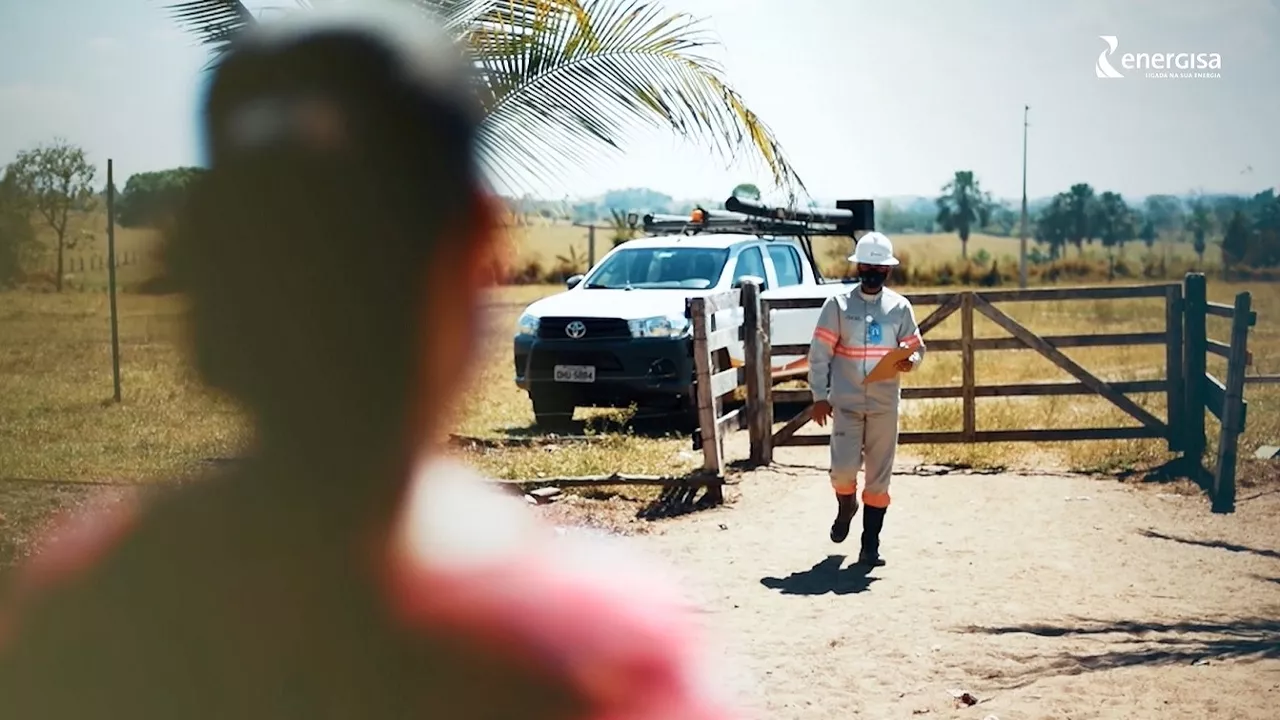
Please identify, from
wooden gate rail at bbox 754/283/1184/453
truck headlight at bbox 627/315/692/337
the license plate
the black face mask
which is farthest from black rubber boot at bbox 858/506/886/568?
the license plate

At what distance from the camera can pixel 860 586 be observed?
22.6 ft

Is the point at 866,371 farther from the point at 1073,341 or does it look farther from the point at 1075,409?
the point at 1075,409

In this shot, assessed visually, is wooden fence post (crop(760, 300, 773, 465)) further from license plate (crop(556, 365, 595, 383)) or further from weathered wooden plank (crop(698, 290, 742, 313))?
license plate (crop(556, 365, 595, 383))

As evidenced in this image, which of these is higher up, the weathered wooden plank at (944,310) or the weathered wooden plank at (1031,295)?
the weathered wooden plank at (1031,295)

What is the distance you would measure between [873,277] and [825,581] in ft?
5.66

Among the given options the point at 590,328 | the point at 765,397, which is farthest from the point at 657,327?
the point at 765,397

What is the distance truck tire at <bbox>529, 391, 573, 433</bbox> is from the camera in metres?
11.7

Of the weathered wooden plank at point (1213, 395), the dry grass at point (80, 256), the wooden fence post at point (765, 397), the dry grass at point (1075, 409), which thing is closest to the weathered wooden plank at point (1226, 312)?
the weathered wooden plank at point (1213, 395)

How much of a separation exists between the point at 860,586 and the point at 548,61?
3.32 meters

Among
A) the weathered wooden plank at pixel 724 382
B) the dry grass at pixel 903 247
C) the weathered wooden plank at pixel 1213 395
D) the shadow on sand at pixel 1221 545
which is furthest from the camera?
the weathered wooden plank at pixel 724 382

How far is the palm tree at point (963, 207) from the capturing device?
63906mm

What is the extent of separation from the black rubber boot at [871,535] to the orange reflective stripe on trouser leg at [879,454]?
0.05 m

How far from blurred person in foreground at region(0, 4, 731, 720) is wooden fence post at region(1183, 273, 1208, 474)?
1005cm

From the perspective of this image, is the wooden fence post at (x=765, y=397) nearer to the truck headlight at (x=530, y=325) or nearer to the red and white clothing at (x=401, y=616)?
the truck headlight at (x=530, y=325)
